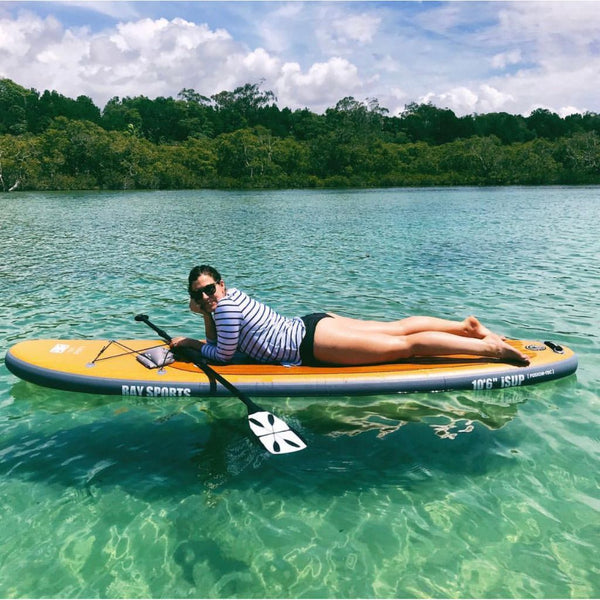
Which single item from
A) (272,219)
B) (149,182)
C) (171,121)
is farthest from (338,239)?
(171,121)

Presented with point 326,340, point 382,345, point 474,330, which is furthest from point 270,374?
point 474,330

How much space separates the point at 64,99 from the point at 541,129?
96.2 meters

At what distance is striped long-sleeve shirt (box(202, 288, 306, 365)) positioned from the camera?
5480 millimetres

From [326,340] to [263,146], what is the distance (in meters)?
81.2

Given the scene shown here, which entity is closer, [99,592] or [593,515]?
[99,592]

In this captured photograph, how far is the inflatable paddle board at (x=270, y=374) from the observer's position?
570 centimetres

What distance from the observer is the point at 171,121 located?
4250 inches

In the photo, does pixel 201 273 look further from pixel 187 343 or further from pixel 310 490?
pixel 310 490

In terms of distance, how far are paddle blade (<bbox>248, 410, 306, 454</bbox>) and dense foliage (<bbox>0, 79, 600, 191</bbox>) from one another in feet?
228

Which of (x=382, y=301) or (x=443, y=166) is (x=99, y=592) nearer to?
(x=382, y=301)

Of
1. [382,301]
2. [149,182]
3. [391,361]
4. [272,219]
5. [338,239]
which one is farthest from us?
[149,182]

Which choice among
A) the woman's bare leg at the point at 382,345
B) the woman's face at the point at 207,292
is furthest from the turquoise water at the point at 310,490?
the woman's face at the point at 207,292

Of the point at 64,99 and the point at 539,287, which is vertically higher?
the point at 64,99

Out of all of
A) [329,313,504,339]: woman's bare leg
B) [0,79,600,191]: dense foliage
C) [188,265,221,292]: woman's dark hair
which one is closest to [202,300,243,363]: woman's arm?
[188,265,221,292]: woman's dark hair
